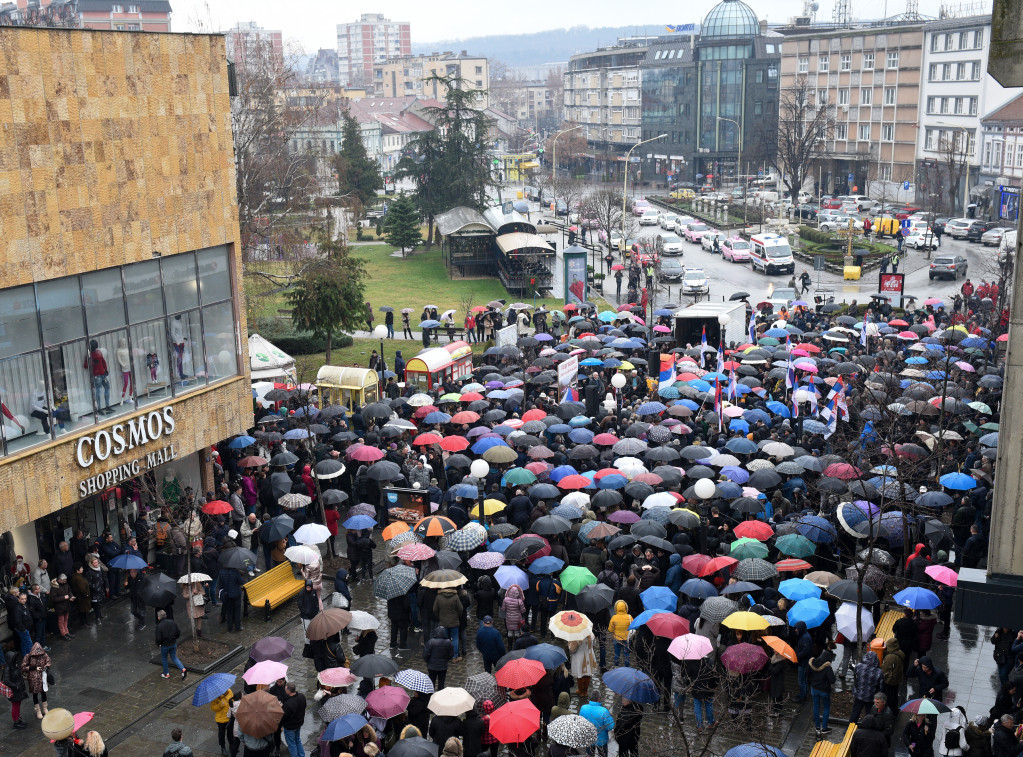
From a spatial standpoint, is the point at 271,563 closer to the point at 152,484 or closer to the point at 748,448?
the point at 152,484

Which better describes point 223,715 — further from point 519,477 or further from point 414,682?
point 519,477

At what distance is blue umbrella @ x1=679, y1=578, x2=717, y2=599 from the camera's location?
15742 mm

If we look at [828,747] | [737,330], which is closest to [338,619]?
[828,747]

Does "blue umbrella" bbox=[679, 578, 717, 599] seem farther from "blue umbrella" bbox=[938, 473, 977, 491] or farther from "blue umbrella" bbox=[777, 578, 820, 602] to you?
"blue umbrella" bbox=[938, 473, 977, 491]

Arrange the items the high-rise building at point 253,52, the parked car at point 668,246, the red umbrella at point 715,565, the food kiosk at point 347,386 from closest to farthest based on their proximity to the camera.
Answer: the red umbrella at point 715,565
the food kiosk at point 347,386
the high-rise building at point 253,52
the parked car at point 668,246

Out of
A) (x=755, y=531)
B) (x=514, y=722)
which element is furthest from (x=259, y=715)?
(x=755, y=531)

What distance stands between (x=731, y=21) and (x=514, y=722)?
4159 inches

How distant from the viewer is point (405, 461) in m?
23.8

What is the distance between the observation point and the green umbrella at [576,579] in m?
16.4

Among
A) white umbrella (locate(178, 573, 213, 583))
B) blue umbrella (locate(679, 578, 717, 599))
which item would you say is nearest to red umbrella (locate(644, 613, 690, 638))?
blue umbrella (locate(679, 578, 717, 599))

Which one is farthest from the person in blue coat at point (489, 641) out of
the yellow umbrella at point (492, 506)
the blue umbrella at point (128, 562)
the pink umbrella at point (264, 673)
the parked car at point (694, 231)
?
the parked car at point (694, 231)

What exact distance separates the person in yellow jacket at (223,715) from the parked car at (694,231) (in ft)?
193

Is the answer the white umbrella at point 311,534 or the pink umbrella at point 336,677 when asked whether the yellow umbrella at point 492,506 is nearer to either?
the white umbrella at point 311,534

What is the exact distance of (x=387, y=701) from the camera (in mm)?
13336
